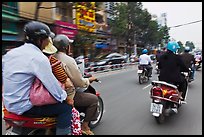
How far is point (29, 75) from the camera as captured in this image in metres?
2.51

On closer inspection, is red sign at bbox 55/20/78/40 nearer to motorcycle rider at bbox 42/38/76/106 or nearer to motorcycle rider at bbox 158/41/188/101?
motorcycle rider at bbox 158/41/188/101

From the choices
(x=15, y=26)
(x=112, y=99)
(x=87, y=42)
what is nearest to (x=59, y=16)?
(x=87, y=42)

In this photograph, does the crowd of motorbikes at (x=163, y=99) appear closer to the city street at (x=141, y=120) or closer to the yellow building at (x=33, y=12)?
the city street at (x=141, y=120)

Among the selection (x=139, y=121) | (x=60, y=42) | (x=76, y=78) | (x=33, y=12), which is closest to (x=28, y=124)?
(x=76, y=78)

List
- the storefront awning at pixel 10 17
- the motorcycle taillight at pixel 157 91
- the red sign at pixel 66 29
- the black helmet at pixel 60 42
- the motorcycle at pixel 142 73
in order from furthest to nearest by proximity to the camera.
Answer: the red sign at pixel 66 29, the storefront awning at pixel 10 17, the motorcycle at pixel 142 73, the motorcycle taillight at pixel 157 91, the black helmet at pixel 60 42

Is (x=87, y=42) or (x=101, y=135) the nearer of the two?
(x=101, y=135)

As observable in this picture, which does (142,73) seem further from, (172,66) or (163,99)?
(163,99)

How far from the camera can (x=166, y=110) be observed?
5.02m

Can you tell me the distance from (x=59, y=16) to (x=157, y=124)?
64.7ft

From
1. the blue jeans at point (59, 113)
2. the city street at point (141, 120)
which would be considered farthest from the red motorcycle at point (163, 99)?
the blue jeans at point (59, 113)

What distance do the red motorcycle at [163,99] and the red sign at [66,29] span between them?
55.7ft

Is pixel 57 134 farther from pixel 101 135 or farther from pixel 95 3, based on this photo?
pixel 95 3

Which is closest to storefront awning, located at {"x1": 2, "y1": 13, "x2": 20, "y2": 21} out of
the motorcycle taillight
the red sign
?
the red sign

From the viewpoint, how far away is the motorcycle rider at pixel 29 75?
2484 mm
